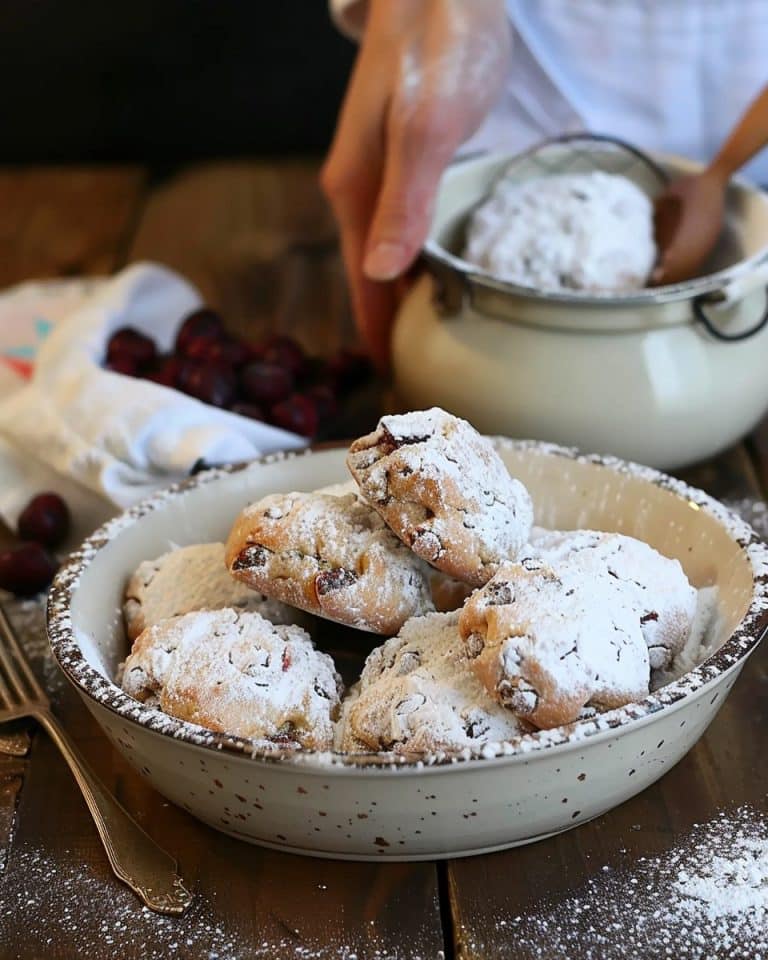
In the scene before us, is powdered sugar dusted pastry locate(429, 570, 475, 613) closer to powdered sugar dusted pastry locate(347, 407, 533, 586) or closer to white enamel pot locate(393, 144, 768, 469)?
powdered sugar dusted pastry locate(347, 407, 533, 586)

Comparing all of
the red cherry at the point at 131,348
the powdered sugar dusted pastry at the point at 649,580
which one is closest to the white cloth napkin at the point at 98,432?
the red cherry at the point at 131,348

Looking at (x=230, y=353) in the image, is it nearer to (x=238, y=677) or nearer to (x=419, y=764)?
(x=238, y=677)

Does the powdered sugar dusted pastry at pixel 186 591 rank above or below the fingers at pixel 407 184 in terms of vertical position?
below

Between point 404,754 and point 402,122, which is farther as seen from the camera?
point 402,122

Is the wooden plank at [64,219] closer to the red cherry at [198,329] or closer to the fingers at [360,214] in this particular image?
the red cherry at [198,329]

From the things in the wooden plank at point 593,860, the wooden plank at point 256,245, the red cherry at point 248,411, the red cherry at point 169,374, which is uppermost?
the wooden plank at point 593,860

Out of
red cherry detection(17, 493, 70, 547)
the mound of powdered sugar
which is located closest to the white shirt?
the mound of powdered sugar

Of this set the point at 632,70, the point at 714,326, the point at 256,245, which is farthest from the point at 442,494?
the point at 256,245
